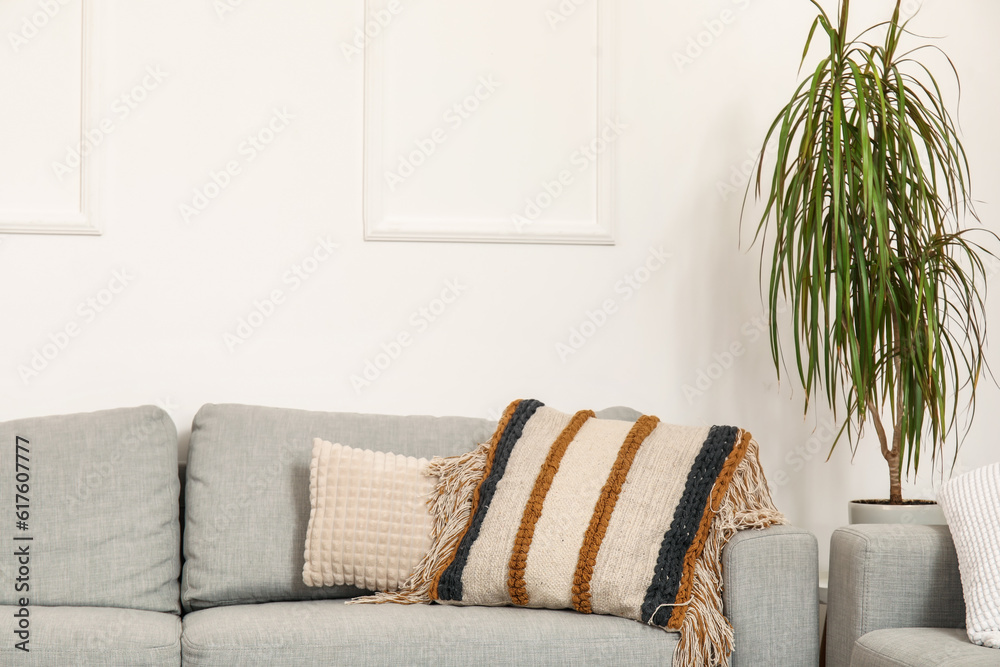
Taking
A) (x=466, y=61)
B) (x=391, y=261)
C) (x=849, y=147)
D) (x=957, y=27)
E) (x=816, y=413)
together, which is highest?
(x=957, y=27)

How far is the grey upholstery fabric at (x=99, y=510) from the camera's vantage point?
6.19 feet

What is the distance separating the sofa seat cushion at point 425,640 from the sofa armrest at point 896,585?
375 millimetres

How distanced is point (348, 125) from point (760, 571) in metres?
1.60

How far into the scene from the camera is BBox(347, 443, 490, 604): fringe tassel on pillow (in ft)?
6.19

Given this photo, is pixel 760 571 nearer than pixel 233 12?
Yes

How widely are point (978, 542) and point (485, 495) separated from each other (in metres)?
0.99

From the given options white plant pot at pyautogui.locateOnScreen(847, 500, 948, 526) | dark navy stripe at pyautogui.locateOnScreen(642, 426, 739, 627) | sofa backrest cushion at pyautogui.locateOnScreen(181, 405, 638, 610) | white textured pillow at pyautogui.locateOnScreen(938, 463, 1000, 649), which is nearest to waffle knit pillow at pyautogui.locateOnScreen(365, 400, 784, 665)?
dark navy stripe at pyautogui.locateOnScreen(642, 426, 739, 627)

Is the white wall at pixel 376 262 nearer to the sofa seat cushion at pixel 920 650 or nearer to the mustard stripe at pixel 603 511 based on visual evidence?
the mustard stripe at pixel 603 511

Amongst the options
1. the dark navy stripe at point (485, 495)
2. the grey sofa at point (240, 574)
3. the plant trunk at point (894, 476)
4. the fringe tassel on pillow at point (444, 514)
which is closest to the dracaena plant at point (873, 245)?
the plant trunk at point (894, 476)

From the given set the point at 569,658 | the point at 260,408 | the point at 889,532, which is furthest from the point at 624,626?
the point at 260,408

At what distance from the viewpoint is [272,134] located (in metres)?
2.40

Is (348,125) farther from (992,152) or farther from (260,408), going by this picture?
(992,152)

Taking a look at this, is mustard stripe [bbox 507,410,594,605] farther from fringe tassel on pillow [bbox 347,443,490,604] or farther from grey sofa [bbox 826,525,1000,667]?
grey sofa [bbox 826,525,1000,667]

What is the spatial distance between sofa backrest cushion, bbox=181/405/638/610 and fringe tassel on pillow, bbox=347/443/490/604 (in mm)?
107
